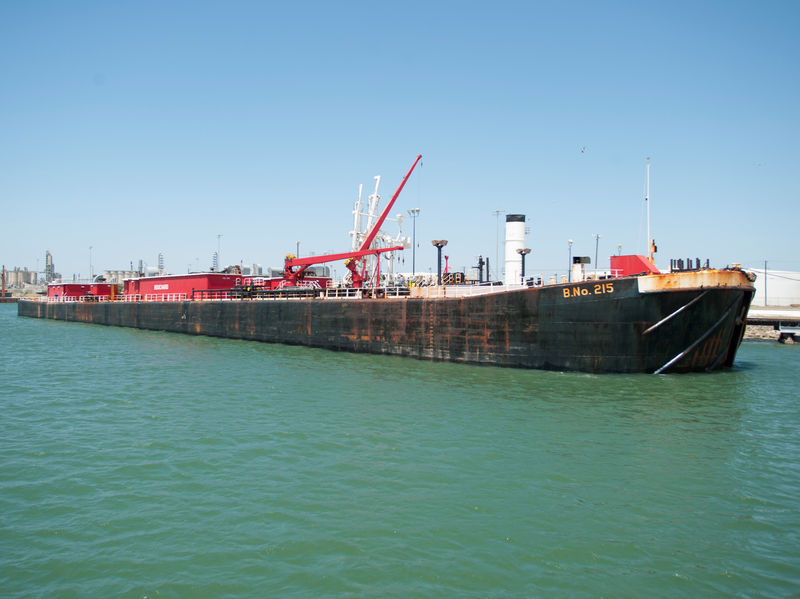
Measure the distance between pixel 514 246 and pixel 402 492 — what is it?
2267 centimetres

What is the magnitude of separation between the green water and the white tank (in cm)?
1098

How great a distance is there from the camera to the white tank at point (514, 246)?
102 feet

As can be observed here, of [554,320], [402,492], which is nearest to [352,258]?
[554,320]

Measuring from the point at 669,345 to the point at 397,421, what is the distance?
13747mm

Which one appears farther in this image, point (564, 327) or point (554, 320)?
point (554, 320)

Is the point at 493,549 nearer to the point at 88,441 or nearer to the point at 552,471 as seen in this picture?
the point at 552,471

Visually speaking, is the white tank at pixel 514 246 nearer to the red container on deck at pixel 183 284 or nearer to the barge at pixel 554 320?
the barge at pixel 554 320

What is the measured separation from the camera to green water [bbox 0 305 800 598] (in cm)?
802

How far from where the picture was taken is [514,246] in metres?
31.3

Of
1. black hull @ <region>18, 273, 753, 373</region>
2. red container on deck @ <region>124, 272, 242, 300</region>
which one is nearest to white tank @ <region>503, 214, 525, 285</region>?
black hull @ <region>18, 273, 753, 373</region>

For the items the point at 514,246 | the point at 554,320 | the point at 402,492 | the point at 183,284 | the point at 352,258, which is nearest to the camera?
the point at 402,492

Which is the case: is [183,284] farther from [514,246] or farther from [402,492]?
[402,492]

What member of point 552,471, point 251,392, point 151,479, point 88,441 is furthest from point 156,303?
point 552,471

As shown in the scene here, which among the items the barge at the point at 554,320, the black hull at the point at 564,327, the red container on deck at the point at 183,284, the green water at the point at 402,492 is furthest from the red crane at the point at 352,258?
the green water at the point at 402,492
